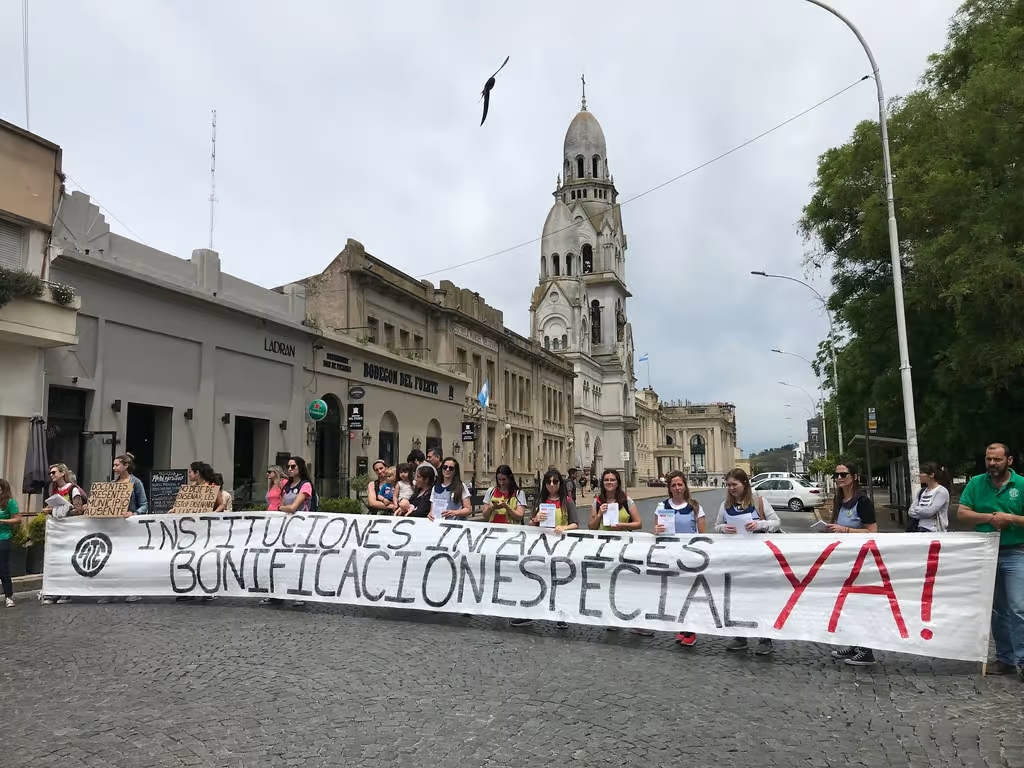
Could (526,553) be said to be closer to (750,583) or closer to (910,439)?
(750,583)

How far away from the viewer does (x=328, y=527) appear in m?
9.96

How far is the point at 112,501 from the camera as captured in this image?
1084 centimetres

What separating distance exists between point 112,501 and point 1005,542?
10073 mm

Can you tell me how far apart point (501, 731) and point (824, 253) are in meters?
23.0

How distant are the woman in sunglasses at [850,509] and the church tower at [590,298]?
6756 cm

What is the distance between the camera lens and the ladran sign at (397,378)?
29469mm

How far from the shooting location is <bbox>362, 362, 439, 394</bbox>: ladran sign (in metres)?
29.5

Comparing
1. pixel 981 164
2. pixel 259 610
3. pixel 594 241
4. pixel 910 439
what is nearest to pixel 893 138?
pixel 981 164

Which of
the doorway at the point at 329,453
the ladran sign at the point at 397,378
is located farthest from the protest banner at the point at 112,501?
the ladran sign at the point at 397,378

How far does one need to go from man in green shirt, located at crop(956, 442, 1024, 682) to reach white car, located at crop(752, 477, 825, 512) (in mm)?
32106

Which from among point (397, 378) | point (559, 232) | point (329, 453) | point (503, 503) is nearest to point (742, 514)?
point (503, 503)

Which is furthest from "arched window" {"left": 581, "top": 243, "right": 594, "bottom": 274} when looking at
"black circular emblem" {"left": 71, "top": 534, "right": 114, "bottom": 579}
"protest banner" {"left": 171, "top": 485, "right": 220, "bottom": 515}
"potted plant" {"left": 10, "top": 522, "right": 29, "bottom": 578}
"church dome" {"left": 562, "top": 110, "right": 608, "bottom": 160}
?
"black circular emblem" {"left": 71, "top": 534, "right": 114, "bottom": 579}

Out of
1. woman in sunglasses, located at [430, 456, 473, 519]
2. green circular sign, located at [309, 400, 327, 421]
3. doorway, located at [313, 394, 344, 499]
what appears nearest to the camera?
woman in sunglasses, located at [430, 456, 473, 519]

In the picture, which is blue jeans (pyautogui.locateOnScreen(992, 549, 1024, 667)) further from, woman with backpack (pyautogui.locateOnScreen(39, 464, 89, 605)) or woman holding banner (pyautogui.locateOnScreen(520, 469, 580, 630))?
woman with backpack (pyautogui.locateOnScreen(39, 464, 89, 605))
